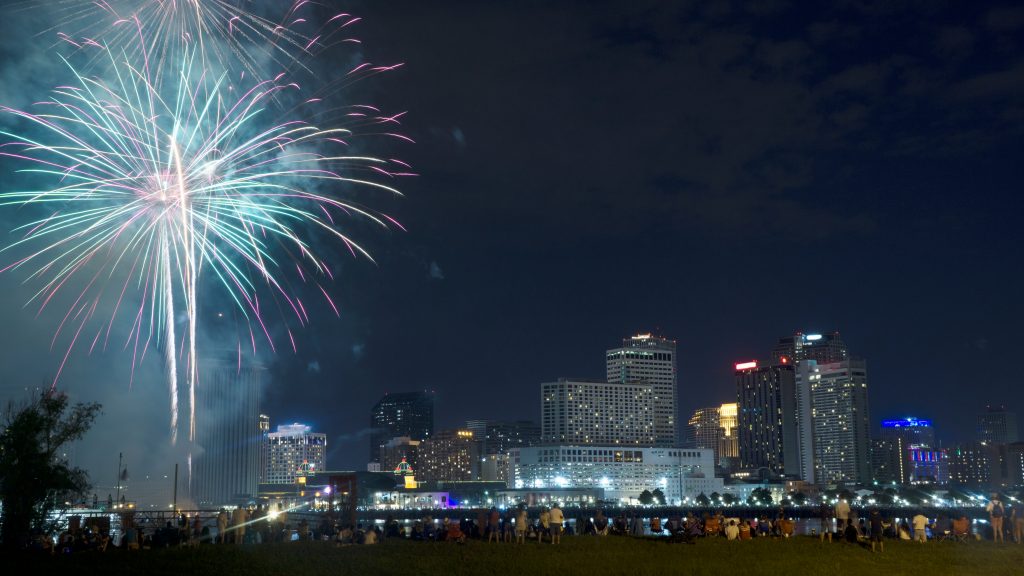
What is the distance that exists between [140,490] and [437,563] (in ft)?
352

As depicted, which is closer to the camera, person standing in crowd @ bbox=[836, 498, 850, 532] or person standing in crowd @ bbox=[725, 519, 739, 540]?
person standing in crowd @ bbox=[725, 519, 739, 540]

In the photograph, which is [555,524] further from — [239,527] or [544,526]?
[239,527]

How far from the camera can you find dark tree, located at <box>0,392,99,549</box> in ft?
137

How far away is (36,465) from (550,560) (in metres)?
24.8

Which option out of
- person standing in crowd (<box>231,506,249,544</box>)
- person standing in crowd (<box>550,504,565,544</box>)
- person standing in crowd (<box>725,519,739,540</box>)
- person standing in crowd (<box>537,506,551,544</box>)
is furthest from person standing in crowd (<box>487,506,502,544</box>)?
person standing in crowd (<box>231,506,249,544</box>)

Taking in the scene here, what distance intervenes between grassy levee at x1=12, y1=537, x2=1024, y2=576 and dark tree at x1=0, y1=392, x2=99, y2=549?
551 inches

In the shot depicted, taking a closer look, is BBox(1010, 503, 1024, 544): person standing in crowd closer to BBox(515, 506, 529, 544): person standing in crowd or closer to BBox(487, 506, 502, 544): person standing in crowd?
BBox(515, 506, 529, 544): person standing in crowd

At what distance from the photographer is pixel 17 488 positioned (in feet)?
137

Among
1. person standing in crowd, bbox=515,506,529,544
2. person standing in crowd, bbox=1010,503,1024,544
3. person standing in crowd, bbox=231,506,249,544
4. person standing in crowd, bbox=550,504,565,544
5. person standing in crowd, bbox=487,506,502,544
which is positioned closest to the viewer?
person standing in crowd, bbox=550,504,565,544

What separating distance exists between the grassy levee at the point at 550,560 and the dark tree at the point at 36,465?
45.9ft

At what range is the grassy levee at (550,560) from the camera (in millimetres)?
27641

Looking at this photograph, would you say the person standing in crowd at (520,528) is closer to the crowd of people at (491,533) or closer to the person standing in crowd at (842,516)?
the crowd of people at (491,533)

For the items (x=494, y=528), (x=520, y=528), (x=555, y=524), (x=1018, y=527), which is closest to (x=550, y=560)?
(x=555, y=524)

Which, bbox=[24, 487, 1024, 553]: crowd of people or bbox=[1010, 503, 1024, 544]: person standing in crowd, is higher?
bbox=[24, 487, 1024, 553]: crowd of people
